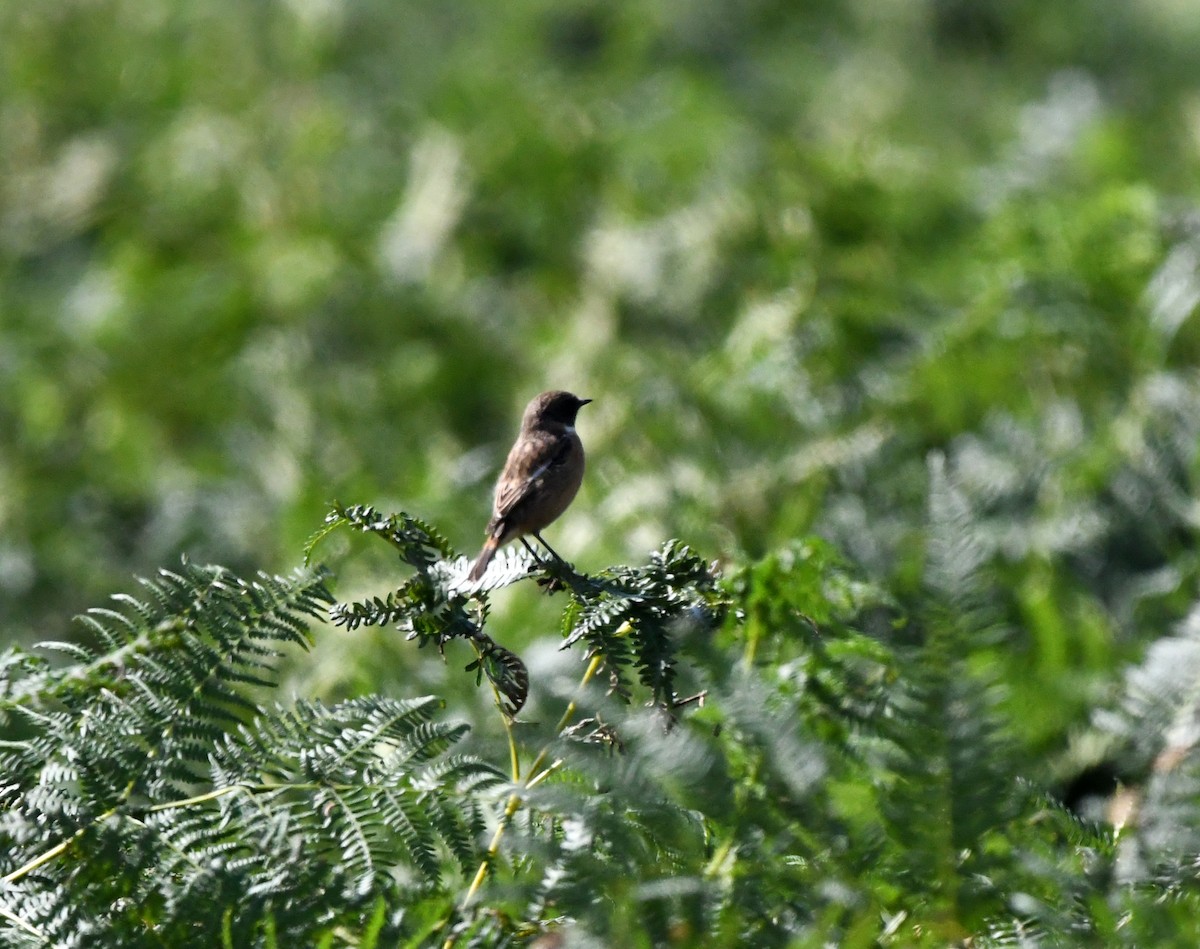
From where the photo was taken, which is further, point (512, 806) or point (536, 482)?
point (536, 482)

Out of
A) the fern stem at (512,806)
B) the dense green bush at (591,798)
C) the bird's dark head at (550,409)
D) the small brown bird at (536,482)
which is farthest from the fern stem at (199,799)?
the bird's dark head at (550,409)

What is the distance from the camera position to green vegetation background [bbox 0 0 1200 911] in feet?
15.9

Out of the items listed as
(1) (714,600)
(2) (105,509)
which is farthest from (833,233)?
(1) (714,600)

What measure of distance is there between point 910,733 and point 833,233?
188 inches

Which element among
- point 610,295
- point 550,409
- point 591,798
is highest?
point 610,295

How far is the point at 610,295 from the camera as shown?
21.6 ft

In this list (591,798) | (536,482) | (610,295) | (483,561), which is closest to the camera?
(591,798)

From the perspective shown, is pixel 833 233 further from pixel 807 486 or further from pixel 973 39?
pixel 973 39

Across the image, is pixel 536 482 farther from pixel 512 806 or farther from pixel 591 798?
pixel 591 798

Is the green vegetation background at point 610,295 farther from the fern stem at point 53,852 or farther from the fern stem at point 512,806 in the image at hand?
the fern stem at point 53,852

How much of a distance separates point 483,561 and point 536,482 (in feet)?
2.17

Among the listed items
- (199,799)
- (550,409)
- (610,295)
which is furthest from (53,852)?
(610,295)

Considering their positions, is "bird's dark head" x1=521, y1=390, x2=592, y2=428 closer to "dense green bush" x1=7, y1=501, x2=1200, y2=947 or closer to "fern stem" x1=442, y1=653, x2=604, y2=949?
"dense green bush" x1=7, y1=501, x2=1200, y2=947

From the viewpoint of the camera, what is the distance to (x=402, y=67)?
9391 millimetres
